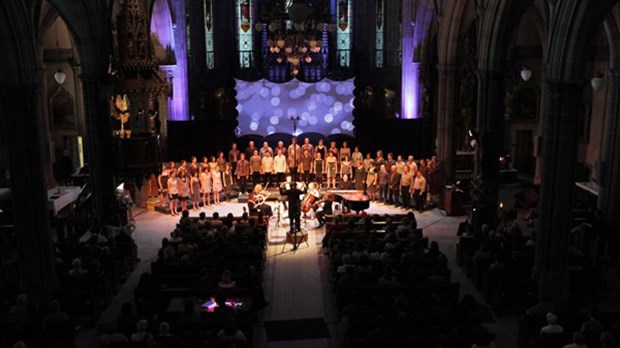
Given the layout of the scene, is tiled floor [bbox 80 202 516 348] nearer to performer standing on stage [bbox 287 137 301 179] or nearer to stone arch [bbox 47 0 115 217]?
stone arch [bbox 47 0 115 217]

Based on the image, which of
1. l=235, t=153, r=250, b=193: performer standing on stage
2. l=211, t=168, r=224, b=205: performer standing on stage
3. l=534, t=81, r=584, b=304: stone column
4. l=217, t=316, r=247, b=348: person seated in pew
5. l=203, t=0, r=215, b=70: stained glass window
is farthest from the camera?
l=203, t=0, r=215, b=70: stained glass window

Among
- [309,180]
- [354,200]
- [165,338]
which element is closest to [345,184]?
[309,180]

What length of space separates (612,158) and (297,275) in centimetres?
1154

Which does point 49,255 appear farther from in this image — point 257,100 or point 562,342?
point 257,100

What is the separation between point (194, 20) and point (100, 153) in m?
14.3

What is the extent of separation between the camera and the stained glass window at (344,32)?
3581cm

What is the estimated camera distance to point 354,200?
22.8m

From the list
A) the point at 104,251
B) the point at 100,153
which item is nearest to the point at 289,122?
the point at 100,153

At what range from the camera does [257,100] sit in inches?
1241

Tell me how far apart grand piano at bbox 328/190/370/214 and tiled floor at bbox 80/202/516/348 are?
1294mm

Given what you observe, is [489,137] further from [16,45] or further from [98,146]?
[16,45]

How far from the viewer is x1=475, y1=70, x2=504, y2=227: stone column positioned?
2059cm

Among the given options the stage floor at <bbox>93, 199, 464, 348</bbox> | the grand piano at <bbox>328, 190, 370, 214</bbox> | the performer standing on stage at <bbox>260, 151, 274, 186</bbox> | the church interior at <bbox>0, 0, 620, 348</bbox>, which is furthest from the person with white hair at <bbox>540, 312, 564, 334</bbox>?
the performer standing on stage at <bbox>260, 151, 274, 186</bbox>

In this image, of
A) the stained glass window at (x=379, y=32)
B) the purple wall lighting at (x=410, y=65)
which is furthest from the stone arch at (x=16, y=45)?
the stained glass window at (x=379, y=32)
